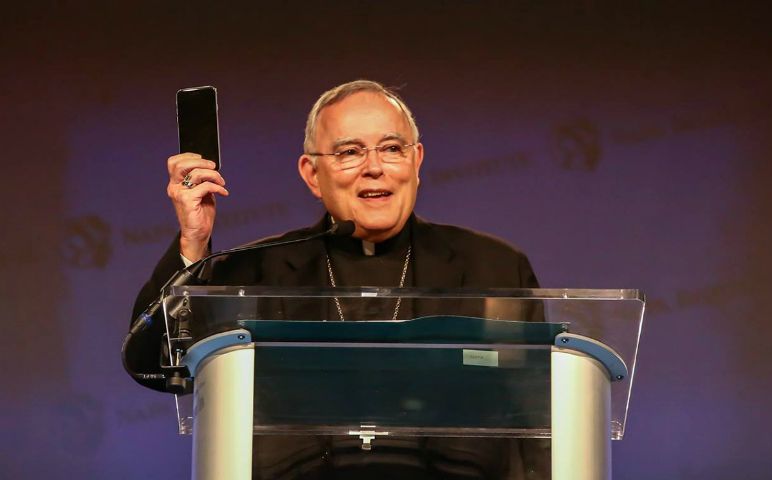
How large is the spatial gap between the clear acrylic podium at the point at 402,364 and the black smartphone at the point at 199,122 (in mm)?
781

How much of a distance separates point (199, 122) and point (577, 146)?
1.67 metres

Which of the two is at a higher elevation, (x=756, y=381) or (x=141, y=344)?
(x=141, y=344)

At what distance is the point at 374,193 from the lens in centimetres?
267

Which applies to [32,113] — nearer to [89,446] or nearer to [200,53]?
[200,53]

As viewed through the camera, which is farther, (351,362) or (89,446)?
(89,446)

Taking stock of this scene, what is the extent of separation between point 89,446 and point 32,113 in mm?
1066

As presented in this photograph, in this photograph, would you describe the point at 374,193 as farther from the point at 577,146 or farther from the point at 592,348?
the point at 592,348

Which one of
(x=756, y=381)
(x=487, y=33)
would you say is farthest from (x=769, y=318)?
(x=487, y=33)

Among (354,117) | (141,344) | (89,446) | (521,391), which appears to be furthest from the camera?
(89,446)

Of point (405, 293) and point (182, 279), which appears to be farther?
point (182, 279)

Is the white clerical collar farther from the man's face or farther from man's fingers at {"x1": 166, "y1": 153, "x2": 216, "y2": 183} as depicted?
man's fingers at {"x1": 166, "y1": 153, "x2": 216, "y2": 183}

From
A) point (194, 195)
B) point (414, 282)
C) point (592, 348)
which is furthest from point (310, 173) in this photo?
point (592, 348)

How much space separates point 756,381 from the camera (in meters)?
3.54

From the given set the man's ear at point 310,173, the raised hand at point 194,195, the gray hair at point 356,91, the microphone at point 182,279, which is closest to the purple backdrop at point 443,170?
the man's ear at point 310,173
